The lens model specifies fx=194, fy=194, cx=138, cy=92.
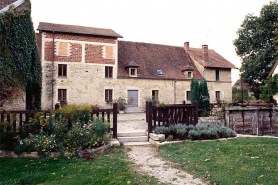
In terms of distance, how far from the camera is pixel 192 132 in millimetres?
7211

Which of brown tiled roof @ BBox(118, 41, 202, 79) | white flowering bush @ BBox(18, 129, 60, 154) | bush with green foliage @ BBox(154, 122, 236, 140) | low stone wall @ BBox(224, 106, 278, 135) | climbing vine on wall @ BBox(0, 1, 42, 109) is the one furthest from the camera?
brown tiled roof @ BBox(118, 41, 202, 79)

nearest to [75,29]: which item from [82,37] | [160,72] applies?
[82,37]

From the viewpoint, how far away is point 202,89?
1371 centimetres

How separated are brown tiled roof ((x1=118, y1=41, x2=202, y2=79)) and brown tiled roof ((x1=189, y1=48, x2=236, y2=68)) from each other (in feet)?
3.62

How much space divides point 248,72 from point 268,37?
5809 millimetres

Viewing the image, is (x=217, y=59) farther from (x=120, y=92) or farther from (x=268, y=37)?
(x=120, y=92)

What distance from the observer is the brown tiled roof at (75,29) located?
18245mm

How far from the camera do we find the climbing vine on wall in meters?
7.03

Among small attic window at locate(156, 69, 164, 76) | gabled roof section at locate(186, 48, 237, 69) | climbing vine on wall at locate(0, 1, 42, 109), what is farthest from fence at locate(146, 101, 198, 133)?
gabled roof section at locate(186, 48, 237, 69)

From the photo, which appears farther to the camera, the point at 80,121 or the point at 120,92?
the point at 120,92

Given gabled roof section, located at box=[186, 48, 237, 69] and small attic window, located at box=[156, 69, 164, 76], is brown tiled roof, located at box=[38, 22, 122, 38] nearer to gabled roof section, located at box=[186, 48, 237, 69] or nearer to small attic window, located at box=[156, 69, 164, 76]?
small attic window, located at box=[156, 69, 164, 76]

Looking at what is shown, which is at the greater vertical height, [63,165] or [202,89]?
[202,89]

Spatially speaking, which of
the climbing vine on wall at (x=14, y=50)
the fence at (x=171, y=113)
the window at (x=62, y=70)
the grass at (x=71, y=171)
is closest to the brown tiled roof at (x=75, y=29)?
the window at (x=62, y=70)

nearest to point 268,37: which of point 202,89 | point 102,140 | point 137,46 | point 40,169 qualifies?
point 137,46
